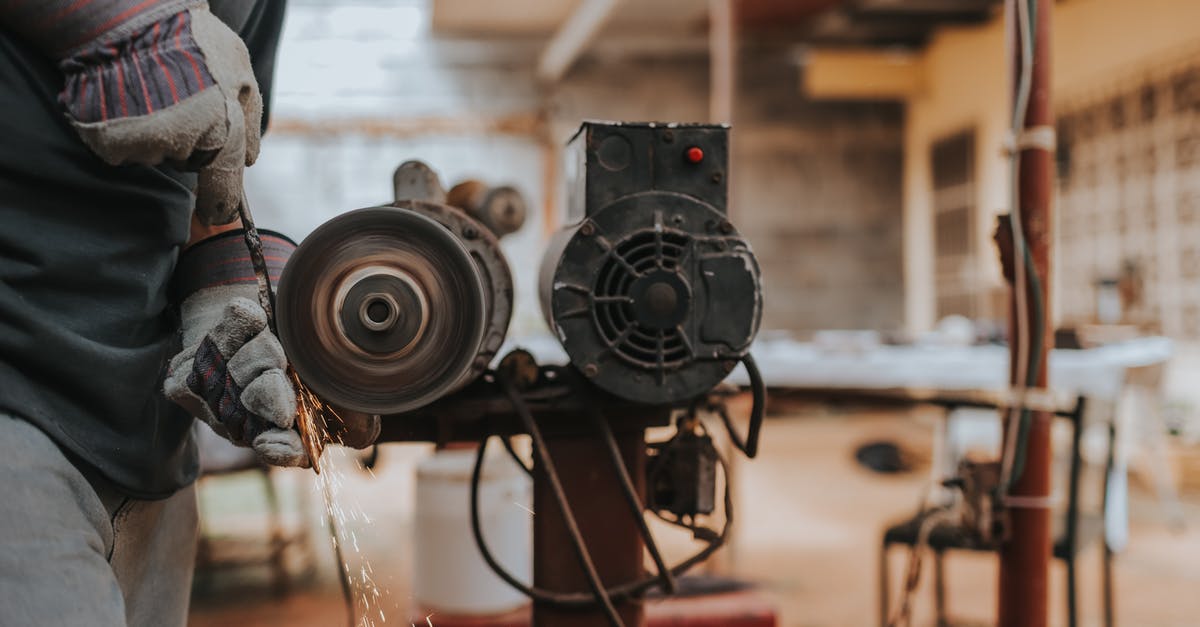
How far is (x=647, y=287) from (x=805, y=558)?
2881mm

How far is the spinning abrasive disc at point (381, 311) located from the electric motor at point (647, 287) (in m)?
0.18

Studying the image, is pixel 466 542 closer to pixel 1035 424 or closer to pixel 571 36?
pixel 1035 424

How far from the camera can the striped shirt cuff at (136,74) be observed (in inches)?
30.8

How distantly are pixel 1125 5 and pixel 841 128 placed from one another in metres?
3.60

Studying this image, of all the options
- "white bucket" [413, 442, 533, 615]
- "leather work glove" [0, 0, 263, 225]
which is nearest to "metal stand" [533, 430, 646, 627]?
"leather work glove" [0, 0, 263, 225]

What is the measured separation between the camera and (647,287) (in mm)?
1079

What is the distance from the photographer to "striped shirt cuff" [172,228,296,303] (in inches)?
40.1

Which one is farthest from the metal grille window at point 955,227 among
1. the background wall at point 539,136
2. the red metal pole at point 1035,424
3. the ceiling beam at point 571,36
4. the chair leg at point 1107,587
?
the red metal pole at point 1035,424

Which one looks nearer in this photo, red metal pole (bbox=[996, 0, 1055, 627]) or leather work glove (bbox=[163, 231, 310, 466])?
leather work glove (bbox=[163, 231, 310, 466])

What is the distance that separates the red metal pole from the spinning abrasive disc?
3.09 ft

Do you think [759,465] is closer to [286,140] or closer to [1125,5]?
[1125,5]

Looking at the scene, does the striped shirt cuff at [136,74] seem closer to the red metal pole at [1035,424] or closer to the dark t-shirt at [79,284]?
the dark t-shirt at [79,284]

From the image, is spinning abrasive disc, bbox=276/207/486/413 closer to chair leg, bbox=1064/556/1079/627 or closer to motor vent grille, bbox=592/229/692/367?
motor vent grille, bbox=592/229/692/367

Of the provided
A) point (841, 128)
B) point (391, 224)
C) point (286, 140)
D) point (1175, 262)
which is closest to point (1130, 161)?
point (1175, 262)
